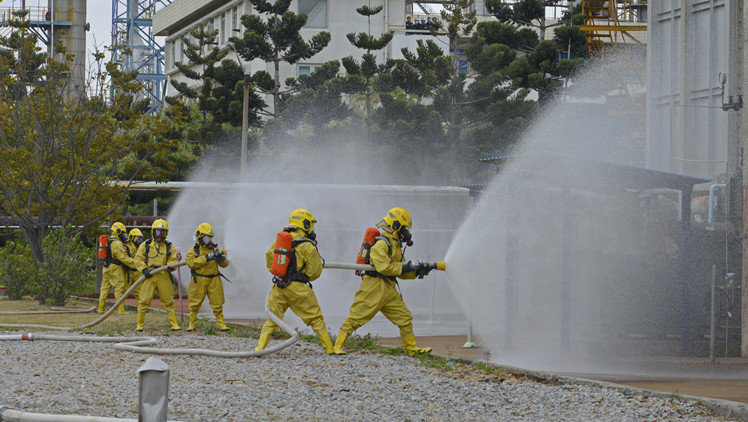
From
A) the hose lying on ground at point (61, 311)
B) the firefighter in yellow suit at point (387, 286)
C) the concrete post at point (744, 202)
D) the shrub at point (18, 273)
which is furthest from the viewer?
the shrub at point (18, 273)

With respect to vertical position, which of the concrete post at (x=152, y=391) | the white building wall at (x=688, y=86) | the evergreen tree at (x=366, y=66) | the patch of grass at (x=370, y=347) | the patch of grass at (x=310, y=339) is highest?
the evergreen tree at (x=366, y=66)

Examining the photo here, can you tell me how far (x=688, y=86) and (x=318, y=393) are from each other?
10018mm

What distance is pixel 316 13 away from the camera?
5100 cm

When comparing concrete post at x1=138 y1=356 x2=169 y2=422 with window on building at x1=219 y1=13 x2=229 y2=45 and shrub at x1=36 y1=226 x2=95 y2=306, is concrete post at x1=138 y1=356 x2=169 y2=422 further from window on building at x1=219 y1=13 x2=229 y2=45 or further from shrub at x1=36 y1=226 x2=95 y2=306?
window on building at x1=219 y1=13 x2=229 y2=45

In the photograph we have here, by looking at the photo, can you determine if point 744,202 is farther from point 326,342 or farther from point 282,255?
point 282,255

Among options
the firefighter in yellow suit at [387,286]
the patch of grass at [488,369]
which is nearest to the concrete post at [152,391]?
the patch of grass at [488,369]

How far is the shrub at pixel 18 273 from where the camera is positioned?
23.2 metres

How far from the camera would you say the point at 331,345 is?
37.1 ft

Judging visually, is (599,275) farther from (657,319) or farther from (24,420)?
(24,420)

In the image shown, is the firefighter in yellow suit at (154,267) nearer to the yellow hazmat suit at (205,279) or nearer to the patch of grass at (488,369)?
the yellow hazmat suit at (205,279)

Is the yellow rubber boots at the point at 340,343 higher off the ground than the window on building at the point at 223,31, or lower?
lower

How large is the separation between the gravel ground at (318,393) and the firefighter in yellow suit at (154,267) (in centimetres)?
382

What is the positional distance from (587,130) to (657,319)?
14115 mm

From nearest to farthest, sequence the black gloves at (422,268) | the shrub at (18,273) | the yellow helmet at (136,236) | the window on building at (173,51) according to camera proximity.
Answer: the black gloves at (422,268)
the yellow helmet at (136,236)
the shrub at (18,273)
the window on building at (173,51)
